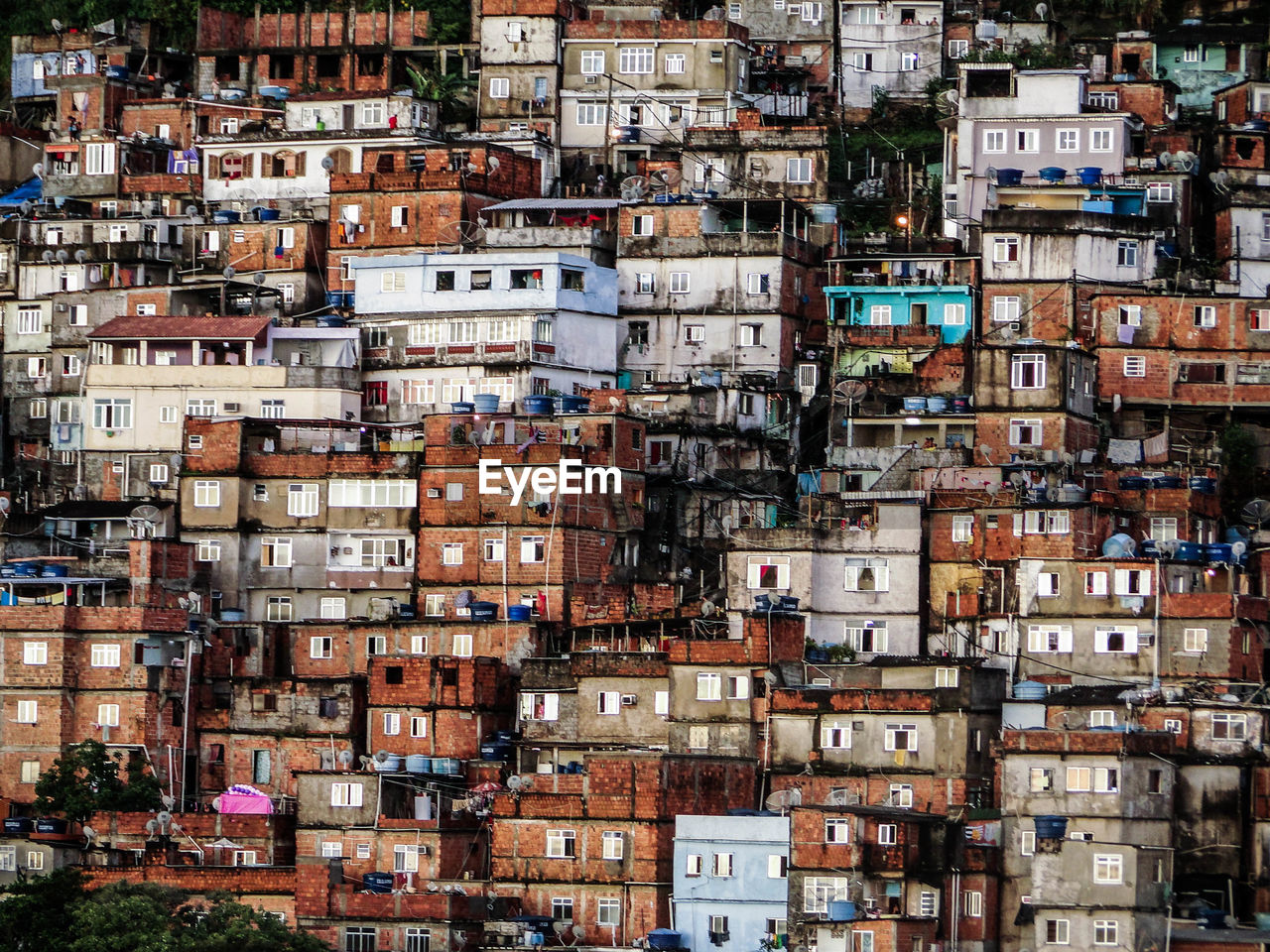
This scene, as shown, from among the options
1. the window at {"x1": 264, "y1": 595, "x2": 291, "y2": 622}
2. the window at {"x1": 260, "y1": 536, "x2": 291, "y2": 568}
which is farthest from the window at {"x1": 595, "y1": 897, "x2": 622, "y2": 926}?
the window at {"x1": 260, "y1": 536, "x2": 291, "y2": 568}

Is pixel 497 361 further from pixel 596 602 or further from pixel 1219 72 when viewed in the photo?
pixel 1219 72

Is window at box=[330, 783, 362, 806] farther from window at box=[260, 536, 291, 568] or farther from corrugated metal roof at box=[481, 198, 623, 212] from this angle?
corrugated metal roof at box=[481, 198, 623, 212]

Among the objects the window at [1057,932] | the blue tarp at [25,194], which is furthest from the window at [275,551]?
the window at [1057,932]

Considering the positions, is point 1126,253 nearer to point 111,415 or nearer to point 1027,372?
point 1027,372

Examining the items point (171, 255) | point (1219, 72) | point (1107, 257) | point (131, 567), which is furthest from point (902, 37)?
point (131, 567)

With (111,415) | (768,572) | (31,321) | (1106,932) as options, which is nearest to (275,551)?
(111,415)

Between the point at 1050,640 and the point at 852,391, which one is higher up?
the point at 852,391

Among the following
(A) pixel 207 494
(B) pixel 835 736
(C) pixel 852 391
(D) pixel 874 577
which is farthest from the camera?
(C) pixel 852 391
